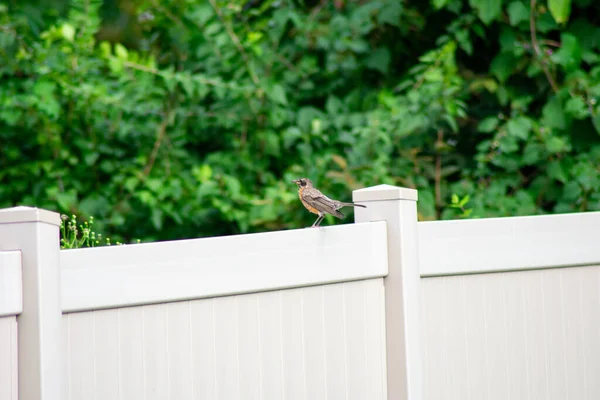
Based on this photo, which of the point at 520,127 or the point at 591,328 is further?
the point at 520,127

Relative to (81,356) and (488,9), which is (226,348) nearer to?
(81,356)

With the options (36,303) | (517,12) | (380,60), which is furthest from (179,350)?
(380,60)

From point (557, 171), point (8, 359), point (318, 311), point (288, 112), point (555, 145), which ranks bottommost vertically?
point (8, 359)

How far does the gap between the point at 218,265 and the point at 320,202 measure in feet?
3.41

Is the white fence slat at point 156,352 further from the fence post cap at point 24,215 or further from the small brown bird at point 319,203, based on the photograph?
the small brown bird at point 319,203

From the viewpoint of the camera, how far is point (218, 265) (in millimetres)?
2582

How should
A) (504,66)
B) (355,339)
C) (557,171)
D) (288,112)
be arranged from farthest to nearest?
1. (288,112)
2. (504,66)
3. (557,171)
4. (355,339)

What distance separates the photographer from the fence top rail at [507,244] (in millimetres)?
3176

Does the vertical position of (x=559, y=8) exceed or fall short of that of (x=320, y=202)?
it exceeds it

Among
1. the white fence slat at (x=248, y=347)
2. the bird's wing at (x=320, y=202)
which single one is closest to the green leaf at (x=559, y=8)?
the bird's wing at (x=320, y=202)

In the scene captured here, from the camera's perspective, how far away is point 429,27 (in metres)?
6.33

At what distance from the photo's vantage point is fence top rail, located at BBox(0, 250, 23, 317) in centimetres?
213

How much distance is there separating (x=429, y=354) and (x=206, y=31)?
3404 millimetres

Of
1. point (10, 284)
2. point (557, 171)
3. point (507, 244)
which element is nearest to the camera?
point (10, 284)
